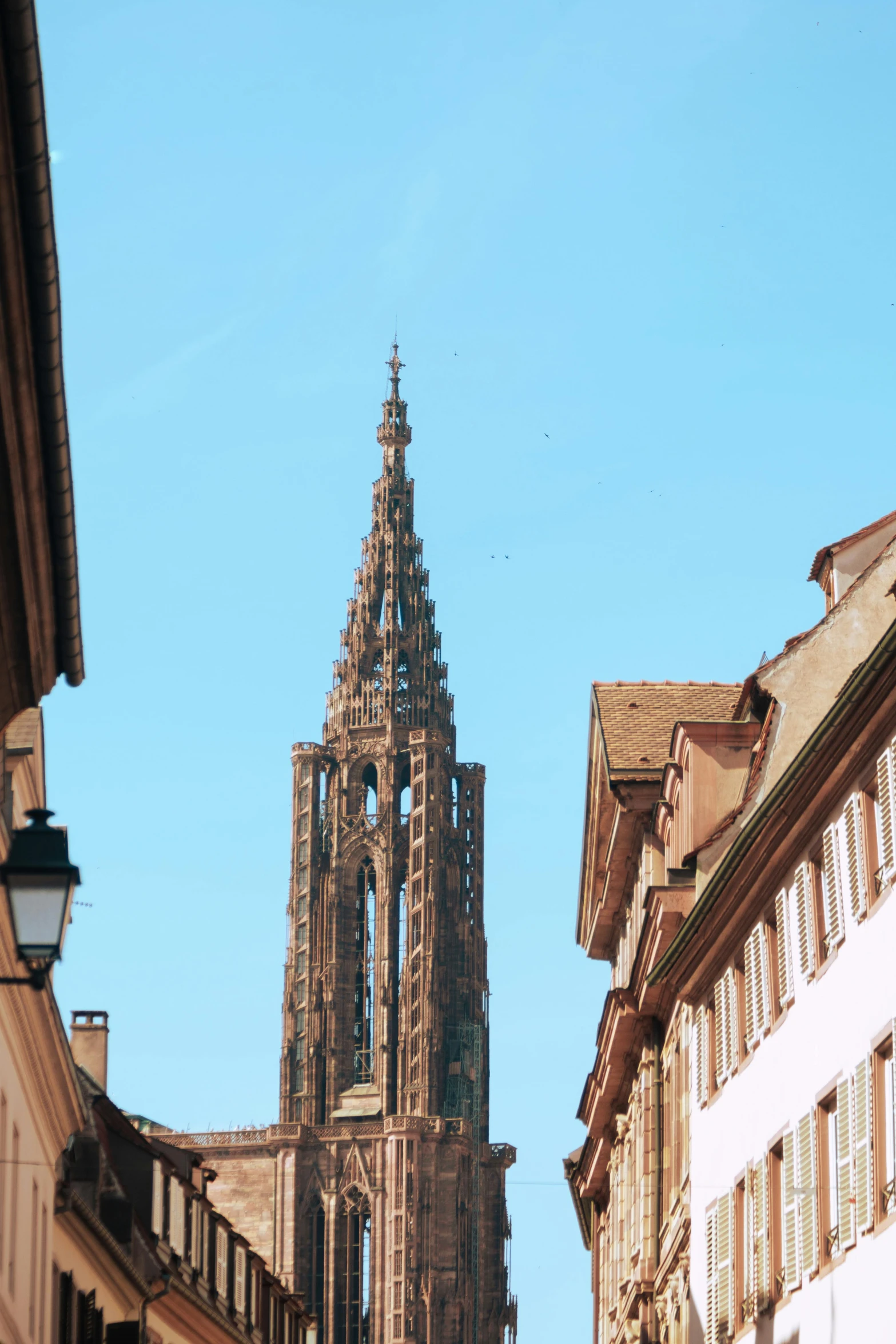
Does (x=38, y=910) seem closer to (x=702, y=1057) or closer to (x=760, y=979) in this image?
(x=760, y=979)

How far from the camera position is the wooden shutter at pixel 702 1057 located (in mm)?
29844

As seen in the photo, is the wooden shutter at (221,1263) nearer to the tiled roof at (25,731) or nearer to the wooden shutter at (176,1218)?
the wooden shutter at (176,1218)

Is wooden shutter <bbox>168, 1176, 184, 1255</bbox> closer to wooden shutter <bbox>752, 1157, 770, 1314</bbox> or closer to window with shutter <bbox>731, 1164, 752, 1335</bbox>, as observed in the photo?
window with shutter <bbox>731, 1164, 752, 1335</bbox>

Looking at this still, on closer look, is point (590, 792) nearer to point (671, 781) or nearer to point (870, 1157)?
point (671, 781)

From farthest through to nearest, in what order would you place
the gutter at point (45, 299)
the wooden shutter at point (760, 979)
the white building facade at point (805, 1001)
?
the wooden shutter at point (760, 979) < the white building facade at point (805, 1001) < the gutter at point (45, 299)

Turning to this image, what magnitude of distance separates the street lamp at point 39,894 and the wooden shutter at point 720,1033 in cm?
1639

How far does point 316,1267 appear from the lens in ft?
419

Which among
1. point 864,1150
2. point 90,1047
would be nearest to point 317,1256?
point 90,1047

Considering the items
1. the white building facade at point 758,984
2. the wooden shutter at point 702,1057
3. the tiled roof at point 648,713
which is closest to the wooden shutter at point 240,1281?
the white building facade at point 758,984

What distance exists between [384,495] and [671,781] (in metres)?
116

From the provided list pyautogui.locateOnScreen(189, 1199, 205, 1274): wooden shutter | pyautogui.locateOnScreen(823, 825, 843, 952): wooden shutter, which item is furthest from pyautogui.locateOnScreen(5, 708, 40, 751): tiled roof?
pyautogui.locateOnScreen(189, 1199, 205, 1274): wooden shutter

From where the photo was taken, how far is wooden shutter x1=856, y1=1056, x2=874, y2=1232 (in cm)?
2047

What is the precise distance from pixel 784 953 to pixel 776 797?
188cm

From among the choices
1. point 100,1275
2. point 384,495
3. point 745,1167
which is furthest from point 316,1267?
point 745,1167
